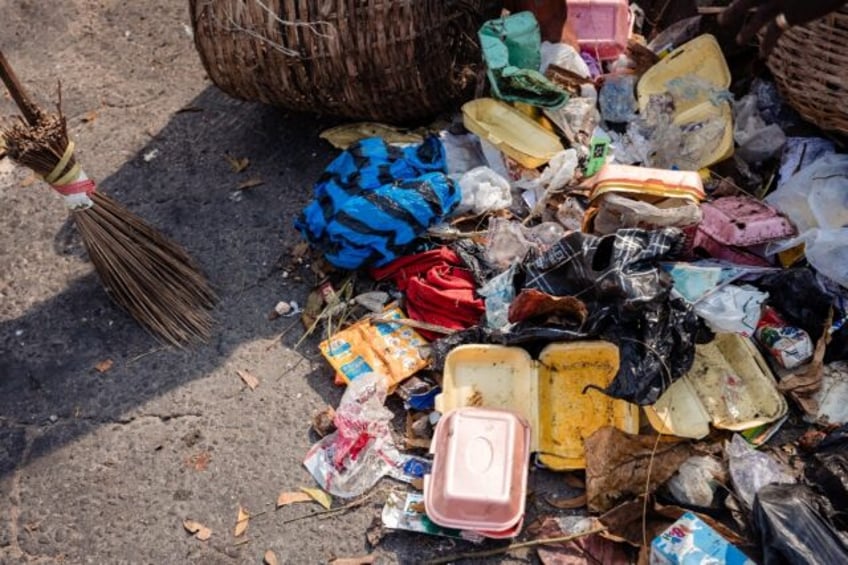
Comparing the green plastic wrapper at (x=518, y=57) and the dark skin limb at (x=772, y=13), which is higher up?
the dark skin limb at (x=772, y=13)

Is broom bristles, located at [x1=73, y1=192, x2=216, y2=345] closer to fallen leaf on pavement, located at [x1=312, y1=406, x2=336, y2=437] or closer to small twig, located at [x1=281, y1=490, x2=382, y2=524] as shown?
fallen leaf on pavement, located at [x1=312, y1=406, x2=336, y2=437]

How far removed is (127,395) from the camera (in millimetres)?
3244

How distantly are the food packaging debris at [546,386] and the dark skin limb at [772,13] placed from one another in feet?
3.99

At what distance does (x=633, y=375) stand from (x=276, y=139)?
2.30 metres

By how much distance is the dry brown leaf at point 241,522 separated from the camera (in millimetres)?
2865

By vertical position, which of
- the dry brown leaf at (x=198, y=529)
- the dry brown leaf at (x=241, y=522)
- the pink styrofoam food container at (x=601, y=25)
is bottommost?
the dry brown leaf at (x=241, y=522)

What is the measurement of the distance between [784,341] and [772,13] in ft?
4.18

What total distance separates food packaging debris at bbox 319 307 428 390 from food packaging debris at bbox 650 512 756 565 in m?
1.11

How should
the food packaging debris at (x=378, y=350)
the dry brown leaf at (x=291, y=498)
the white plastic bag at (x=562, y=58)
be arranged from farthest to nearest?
the white plastic bag at (x=562, y=58) < the food packaging debris at (x=378, y=350) < the dry brown leaf at (x=291, y=498)

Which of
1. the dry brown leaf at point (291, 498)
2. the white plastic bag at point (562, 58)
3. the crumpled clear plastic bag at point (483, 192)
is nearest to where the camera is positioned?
the dry brown leaf at point (291, 498)

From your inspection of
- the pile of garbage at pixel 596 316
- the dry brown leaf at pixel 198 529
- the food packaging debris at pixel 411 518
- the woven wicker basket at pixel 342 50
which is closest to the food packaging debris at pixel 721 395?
the pile of garbage at pixel 596 316

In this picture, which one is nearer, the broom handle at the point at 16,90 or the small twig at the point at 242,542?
the small twig at the point at 242,542

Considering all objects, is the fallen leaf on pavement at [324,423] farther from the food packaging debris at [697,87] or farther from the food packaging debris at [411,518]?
the food packaging debris at [697,87]

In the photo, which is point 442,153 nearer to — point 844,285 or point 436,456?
point 436,456
